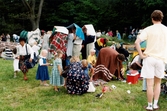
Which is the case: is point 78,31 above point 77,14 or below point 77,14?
below

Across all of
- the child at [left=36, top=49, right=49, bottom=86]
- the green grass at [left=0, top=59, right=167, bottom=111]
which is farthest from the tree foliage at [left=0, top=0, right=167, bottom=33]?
the green grass at [left=0, top=59, right=167, bottom=111]

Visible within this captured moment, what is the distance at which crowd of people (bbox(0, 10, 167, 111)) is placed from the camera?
4.88m

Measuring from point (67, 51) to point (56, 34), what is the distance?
620 millimetres

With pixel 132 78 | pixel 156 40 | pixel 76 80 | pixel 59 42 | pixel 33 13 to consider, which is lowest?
pixel 132 78

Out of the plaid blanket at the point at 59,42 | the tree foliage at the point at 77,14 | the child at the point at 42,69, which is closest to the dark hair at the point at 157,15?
the plaid blanket at the point at 59,42

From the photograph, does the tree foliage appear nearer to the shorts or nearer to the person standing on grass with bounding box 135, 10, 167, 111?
the person standing on grass with bounding box 135, 10, 167, 111

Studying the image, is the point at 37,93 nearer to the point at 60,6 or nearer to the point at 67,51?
the point at 67,51

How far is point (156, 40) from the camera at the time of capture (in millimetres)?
4852

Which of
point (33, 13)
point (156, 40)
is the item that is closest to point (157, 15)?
point (156, 40)

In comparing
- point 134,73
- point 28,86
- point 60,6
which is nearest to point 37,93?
point 28,86

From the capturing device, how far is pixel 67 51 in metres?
7.85

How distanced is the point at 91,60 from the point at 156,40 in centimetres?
395

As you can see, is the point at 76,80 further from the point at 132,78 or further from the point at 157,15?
the point at 157,15

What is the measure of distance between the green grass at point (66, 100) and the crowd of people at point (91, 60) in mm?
258
